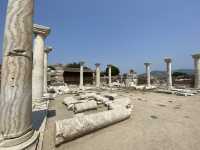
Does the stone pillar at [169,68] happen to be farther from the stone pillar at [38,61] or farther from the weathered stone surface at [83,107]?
the stone pillar at [38,61]

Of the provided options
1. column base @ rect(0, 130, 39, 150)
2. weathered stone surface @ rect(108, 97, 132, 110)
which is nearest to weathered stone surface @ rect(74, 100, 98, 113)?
weathered stone surface @ rect(108, 97, 132, 110)

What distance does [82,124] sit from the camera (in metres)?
4.56

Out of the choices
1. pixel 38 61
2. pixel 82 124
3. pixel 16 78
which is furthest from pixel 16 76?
pixel 38 61

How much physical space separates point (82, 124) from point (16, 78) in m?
2.50

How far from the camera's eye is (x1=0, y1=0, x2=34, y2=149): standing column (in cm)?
319

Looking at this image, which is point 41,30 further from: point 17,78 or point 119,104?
point 119,104

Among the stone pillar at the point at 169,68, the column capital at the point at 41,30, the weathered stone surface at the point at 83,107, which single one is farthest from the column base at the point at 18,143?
the stone pillar at the point at 169,68

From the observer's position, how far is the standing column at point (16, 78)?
3.19 metres

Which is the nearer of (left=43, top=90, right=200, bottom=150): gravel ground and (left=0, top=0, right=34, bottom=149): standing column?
(left=0, top=0, right=34, bottom=149): standing column

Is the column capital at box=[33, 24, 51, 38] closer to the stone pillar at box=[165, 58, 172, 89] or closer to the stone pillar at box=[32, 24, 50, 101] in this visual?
the stone pillar at box=[32, 24, 50, 101]

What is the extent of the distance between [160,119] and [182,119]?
102 centimetres

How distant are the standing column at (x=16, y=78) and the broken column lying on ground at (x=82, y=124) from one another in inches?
34.6

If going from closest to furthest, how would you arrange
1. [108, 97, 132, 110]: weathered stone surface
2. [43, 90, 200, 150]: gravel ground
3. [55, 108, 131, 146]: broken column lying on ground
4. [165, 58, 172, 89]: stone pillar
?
[43, 90, 200, 150]: gravel ground, [55, 108, 131, 146]: broken column lying on ground, [108, 97, 132, 110]: weathered stone surface, [165, 58, 172, 89]: stone pillar

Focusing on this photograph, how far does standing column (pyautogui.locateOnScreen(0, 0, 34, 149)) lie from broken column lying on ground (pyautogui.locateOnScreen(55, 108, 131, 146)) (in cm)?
88
